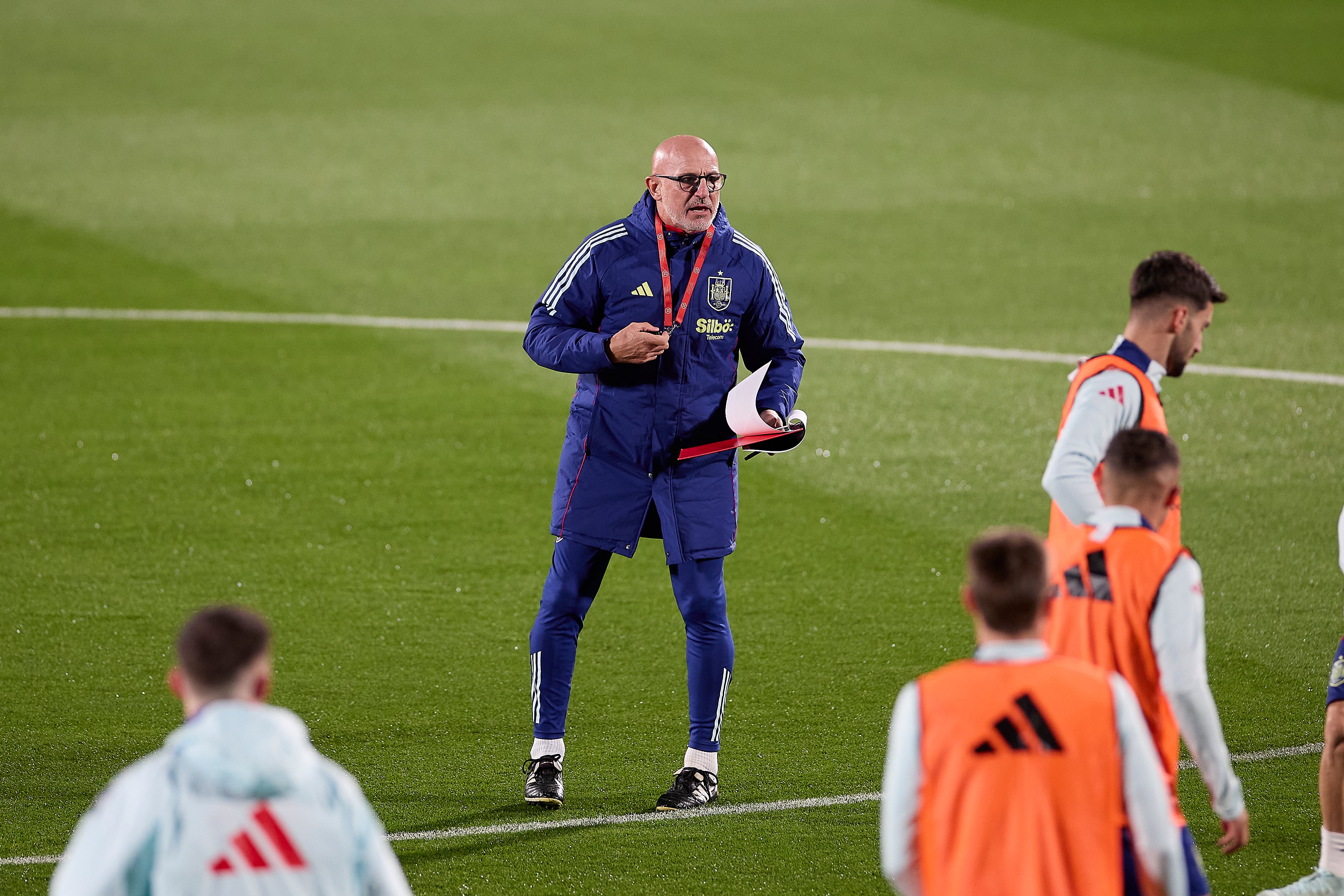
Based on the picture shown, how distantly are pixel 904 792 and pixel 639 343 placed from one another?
119 inches

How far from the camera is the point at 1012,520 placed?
10047 millimetres

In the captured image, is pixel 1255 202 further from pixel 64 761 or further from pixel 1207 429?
pixel 64 761

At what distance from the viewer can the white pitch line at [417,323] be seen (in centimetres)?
1363

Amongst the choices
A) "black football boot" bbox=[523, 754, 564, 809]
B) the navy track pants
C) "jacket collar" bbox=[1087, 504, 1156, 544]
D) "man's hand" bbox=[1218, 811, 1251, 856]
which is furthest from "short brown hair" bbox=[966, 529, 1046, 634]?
"black football boot" bbox=[523, 754, 564, 809]

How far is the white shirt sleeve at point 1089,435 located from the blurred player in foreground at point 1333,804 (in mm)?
919

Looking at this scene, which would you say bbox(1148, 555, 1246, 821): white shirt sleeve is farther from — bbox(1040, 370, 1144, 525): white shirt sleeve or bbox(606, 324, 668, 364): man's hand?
bbox(606, 324, 668, 364): man's hand

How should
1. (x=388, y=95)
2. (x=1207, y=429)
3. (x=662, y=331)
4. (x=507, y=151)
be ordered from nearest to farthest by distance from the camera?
(x=662, y=331) → (x=1207, y=429) → (x=507, y=151) → (x=388, y=95)

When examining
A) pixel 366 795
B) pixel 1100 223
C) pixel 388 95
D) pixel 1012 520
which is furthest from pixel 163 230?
pixel 366 795

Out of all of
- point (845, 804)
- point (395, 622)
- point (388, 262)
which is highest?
point (388, 262)

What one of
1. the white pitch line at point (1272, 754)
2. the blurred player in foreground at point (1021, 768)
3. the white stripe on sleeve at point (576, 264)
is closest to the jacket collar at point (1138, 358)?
the blurred player in foreground at point (1021, 768)

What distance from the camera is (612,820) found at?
6.44 meters

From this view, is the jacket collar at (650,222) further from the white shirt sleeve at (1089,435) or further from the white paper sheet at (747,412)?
the white shirt sleeve at (1089,435)

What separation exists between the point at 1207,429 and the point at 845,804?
20.0ft

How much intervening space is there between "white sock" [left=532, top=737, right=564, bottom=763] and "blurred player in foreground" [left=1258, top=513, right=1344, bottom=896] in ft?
8.46
